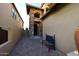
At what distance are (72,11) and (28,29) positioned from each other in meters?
8.03

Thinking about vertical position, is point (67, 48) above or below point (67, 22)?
below

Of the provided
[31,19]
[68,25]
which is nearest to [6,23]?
[68,25]

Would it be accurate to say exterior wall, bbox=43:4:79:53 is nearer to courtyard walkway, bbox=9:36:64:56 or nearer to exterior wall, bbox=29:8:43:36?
courtyard walkway, bbox=9:36:64:56

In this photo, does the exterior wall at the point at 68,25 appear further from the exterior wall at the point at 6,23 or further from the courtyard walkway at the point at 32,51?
the exterior wall at the point at 6,23

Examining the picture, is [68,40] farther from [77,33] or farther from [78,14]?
[77,33]

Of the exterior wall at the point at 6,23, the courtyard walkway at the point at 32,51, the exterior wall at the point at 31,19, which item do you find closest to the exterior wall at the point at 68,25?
the courtyard walkway at the point at 32,51

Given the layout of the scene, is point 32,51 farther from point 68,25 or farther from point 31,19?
point 31,19

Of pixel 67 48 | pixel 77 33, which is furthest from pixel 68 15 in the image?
pixel 77 33

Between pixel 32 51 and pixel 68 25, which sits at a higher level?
pixel 68 25

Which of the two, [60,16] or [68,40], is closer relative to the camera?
[68,40]

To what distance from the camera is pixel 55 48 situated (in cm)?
495

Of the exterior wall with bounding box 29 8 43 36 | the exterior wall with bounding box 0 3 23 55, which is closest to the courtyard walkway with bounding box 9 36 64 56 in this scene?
the exterior wall with bounding box 0 3 23 55

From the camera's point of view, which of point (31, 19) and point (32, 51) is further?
point (31, 19)

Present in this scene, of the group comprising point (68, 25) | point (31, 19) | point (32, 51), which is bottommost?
point (32, 51)
